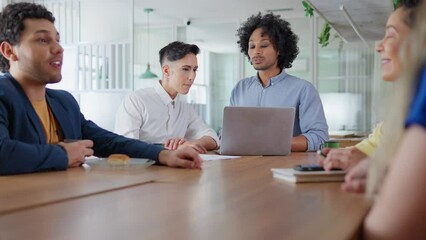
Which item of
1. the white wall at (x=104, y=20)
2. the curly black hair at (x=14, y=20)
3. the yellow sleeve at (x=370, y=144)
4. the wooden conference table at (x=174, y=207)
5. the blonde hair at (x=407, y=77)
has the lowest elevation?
the wooden conference table at (x=174, y=207)

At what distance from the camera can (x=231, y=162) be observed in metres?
1.70

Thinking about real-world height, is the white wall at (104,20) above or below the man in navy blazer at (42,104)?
above

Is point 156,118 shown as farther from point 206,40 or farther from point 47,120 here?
point 206,40

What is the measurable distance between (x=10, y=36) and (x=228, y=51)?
7.65 meters

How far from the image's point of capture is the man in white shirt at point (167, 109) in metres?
2.95

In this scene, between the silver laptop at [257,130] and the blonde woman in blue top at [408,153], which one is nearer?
the blonde woman in blue top at [408,153]

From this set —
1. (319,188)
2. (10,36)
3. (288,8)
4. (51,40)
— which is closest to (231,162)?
(319,188)

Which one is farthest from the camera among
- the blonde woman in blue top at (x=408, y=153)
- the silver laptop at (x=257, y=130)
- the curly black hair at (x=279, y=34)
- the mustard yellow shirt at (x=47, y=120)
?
the curly black hair at (x=279, y=34)

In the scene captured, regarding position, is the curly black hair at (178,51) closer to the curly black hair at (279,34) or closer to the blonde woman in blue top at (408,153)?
the curly black hair at (279,34)

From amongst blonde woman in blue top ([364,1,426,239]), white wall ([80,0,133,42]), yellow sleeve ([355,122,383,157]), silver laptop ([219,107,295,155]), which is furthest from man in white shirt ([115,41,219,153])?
white wall ([80,0,133,42])

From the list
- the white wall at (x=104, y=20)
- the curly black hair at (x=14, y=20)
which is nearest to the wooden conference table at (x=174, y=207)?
the curly black hair at (x=14, y=20)

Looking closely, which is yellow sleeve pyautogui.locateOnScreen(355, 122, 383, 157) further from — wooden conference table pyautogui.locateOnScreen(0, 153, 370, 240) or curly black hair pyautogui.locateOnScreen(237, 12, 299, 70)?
curly black hair pyautogui.locateOnScreen(237, 12, 299, 70)

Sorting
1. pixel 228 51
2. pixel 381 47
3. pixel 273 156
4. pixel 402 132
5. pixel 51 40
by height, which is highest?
pixel 228 51

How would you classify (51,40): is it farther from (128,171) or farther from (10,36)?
(128,171)
